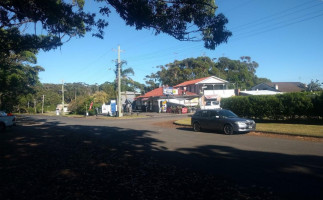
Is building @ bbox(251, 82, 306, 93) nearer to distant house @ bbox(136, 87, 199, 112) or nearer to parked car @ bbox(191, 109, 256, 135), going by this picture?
distant house @ bbox(136, 87, 199, 112)

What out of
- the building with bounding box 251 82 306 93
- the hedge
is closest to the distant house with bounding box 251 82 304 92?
the building with bounding box 251 82 306 93

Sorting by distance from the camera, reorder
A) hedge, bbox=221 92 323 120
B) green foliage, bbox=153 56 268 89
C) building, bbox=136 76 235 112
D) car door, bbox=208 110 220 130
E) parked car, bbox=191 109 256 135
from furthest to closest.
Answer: green foliage, bbox=153 56 268 89 → building, bbox=136 76 235 112 → hedge, bbox=221 92 323 120 → car door, bbox=208 110 220 130 → parked car, bbox=191 109 256 135

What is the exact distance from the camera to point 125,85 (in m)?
84.1

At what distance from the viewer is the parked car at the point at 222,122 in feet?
43.9

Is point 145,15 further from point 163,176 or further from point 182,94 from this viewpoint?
point 182,94

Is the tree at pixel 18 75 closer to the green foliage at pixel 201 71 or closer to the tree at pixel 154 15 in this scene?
the tree at pixel 154 15

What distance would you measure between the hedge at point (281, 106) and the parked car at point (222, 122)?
4.59m

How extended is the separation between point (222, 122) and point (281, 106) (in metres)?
5.83

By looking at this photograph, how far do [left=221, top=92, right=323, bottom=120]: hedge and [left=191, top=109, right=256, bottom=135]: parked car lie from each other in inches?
181

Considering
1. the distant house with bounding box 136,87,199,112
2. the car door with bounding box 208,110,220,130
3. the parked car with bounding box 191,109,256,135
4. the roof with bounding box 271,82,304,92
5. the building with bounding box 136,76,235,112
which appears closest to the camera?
the parked car with bounding box 191,109,256,135

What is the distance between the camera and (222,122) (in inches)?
554

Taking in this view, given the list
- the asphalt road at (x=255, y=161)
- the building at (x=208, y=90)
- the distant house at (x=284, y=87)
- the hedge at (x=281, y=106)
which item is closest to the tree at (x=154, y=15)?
the asphalt road at (x=255, y=161)

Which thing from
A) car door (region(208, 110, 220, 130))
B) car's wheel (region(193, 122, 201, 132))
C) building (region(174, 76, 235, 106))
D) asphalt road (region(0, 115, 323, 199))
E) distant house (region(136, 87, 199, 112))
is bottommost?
asphalt road (region(0, 115, 323, 199))

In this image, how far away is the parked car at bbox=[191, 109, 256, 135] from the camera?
1339 centimetres
